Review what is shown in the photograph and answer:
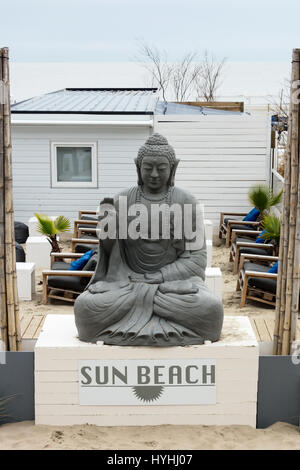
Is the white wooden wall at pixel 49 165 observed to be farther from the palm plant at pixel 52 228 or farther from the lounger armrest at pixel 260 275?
the lounger armrest at pixel 260 275

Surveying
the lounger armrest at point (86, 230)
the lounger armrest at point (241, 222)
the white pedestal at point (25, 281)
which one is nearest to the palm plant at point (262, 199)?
the lounger armrest at point (241, 222)

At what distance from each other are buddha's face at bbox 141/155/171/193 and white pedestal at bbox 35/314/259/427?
1.42 m

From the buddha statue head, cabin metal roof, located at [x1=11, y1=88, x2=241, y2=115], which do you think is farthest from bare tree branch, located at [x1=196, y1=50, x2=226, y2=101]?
the buddha statue head

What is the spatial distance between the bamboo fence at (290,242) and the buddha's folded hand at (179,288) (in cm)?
80

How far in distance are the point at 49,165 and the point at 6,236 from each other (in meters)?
8.43

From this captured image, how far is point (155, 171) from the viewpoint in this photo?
601 cm

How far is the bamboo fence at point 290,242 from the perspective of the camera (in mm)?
5867

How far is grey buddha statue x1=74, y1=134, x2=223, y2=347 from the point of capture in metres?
5.71

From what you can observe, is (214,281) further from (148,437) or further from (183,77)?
(183,77)

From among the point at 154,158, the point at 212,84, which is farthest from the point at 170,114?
the point at 212,84

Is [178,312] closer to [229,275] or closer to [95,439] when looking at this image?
[95,439]

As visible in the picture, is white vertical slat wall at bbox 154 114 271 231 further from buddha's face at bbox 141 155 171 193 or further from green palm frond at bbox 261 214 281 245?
buddha's face at bbox 141 155 171 193

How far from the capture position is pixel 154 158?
19.6 feet
